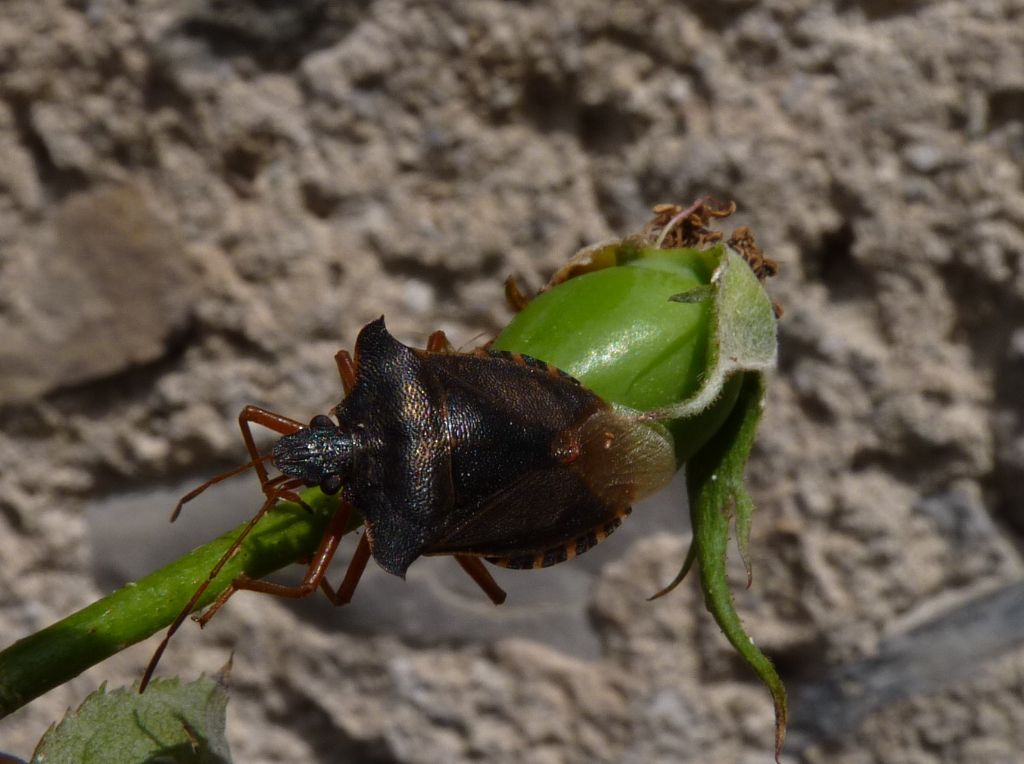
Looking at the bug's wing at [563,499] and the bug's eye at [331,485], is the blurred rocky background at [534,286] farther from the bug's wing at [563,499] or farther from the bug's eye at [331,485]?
the bug's eye at [331,485]

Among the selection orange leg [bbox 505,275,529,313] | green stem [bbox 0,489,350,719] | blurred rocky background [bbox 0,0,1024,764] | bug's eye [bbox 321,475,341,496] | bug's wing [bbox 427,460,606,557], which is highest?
green stem [bbox 0,489,350,719]

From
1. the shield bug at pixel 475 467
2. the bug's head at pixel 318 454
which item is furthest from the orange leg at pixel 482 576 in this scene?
the bug's head at pixel 318 454

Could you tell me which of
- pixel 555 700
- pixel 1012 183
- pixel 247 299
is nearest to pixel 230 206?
pixel 247 299

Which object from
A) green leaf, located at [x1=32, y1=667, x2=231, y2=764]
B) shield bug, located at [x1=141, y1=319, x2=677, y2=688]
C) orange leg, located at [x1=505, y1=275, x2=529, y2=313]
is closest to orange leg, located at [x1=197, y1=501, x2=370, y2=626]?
shield bug, located at [x1=141, y1=319, x2=677, y2=688]

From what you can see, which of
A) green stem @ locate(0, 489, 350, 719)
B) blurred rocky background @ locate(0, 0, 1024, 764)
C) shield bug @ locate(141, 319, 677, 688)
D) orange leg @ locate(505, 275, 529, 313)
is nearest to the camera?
green stem @ locate(0, 489, 350, 719)

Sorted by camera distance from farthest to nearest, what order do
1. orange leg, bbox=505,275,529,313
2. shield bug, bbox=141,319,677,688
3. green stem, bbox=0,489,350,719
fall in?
orange leg, bbox=505,275,529,313 < shield bug, bbox=141,319,677,688 < green stem, bbox=0,489,350,719

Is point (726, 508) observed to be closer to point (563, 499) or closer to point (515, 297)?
point (563, 499)

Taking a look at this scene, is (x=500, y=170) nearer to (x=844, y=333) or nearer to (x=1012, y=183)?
(x=844, y=333)

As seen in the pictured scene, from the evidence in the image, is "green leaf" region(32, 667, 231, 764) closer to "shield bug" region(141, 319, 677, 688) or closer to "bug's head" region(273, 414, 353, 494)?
"shield bug" region(141, 319, 677, 688)

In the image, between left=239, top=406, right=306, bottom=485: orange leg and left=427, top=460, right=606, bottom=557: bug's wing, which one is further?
left=239, top=406, right=306, bottom=485: orange leg
